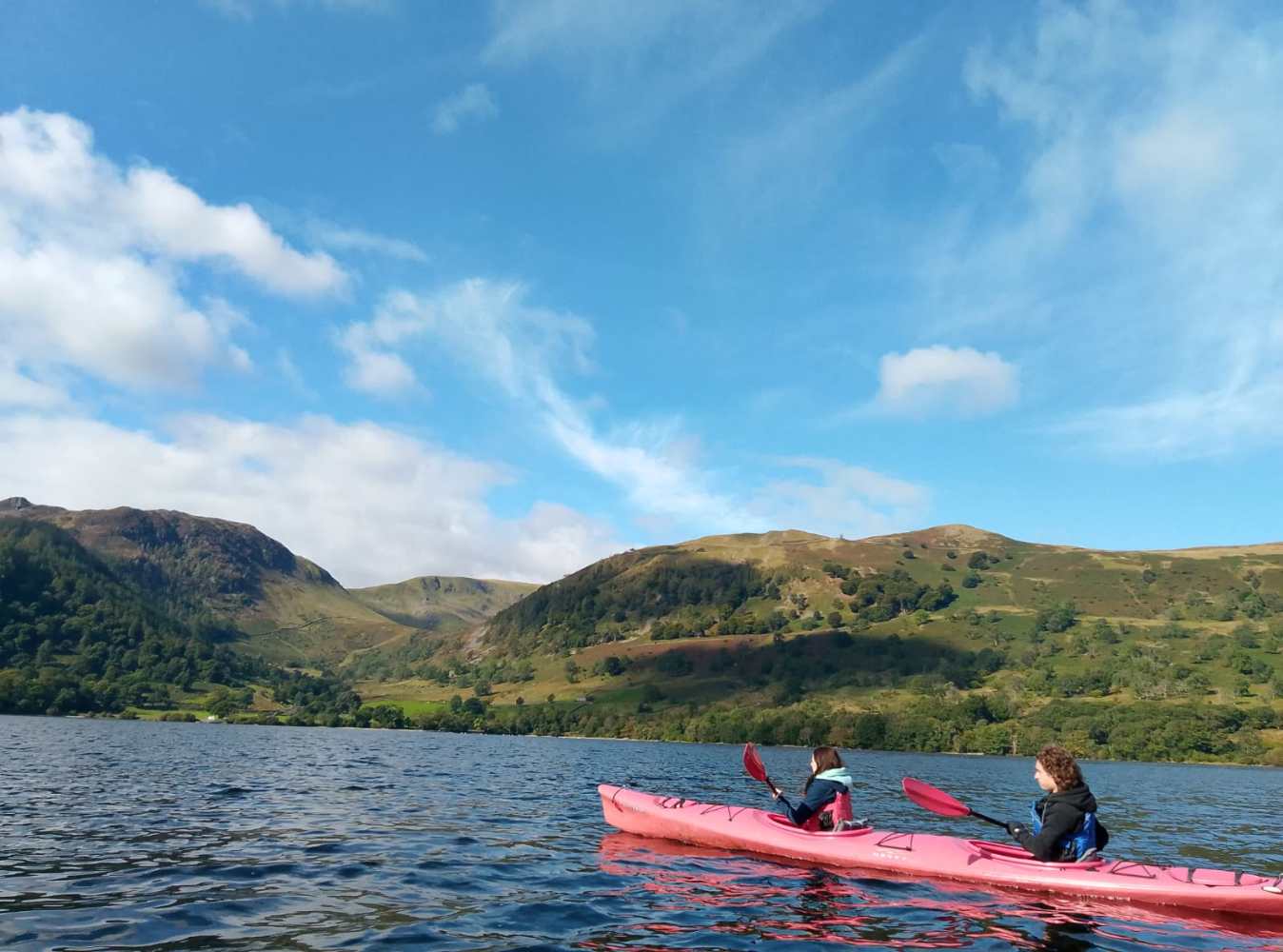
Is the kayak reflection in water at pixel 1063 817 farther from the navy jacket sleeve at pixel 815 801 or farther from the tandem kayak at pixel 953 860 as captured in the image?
the navy jacket sleeve at pixel 815 801

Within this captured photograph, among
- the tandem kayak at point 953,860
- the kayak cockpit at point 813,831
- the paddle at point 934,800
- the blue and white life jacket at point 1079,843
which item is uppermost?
the paddle at point 934,800

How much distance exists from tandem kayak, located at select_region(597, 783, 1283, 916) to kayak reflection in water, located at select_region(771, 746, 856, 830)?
1.56ft

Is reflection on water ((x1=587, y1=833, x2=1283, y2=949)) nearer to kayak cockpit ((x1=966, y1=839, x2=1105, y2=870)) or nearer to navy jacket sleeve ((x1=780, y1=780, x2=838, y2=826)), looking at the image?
kayak cockpit ((x1=966, y1=839, x2=1105, y2=870))

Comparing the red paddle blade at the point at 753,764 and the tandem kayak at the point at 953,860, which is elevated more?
the red paddle blade at the point at 753,764

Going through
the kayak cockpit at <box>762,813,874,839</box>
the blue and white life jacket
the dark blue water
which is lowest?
the dark blue water

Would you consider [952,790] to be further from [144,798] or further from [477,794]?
[144,798]

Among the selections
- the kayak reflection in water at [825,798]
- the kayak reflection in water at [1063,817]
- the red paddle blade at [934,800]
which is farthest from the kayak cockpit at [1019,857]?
the kayak reflection in water at [825,798]

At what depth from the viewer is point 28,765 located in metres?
45.7

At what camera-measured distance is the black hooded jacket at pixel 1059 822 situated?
17547 millimetres

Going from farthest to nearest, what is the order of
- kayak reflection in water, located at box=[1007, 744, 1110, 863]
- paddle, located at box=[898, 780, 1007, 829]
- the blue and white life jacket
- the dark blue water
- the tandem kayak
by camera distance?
paddle, located at box=[898, 780, 1007, 829], the blue and white life jacket, kayak reflection in water, located at box=[1007, 744, 1110, 863], the tandem kayak, the dark blue water

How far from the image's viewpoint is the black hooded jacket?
17.5 m

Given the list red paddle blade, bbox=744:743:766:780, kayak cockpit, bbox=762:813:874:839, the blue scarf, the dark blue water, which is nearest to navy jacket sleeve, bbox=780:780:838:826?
the blue scarf

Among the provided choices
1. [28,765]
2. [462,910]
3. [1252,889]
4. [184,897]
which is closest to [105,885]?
[184,897]

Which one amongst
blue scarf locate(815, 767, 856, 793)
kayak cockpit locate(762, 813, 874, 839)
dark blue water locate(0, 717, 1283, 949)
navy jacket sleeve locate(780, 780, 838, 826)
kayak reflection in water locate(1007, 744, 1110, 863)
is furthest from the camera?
navy jacket sleeve locate(780, 780, 838, 826)
